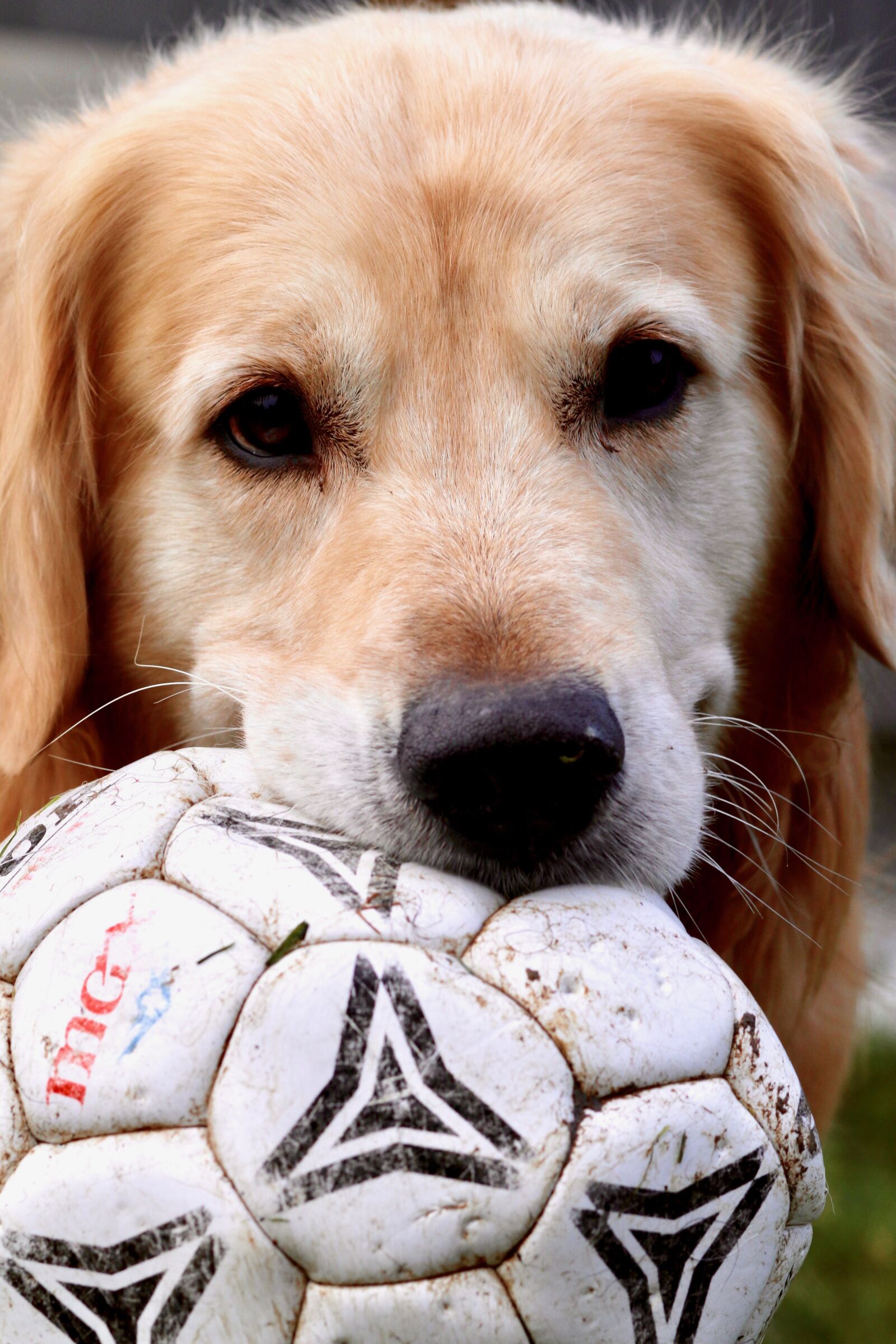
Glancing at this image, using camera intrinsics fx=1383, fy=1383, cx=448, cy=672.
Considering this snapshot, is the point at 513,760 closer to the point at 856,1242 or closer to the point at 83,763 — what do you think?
the point at 83,763

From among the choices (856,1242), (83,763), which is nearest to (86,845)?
(83,763)

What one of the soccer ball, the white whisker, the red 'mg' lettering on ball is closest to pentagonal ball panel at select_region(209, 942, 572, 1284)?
Result: the soccer ball

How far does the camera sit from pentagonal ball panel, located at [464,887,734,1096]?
1523 mm

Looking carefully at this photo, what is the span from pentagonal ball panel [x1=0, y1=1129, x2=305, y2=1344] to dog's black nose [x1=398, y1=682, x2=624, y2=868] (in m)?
0.57

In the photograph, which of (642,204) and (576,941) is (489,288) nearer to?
(642,204)

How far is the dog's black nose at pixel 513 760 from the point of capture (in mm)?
1762

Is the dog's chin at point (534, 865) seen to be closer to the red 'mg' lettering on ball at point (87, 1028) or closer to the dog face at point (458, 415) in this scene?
the dog face at point (458, 415)

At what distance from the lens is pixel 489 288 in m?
2.31

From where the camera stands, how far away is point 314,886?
1.61m

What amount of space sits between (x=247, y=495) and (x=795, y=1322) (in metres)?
2.98

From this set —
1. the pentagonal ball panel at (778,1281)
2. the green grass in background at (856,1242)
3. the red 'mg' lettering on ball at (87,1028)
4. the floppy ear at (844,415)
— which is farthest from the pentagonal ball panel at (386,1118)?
the green grass in background at (856,1242)

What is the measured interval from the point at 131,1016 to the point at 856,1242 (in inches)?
138

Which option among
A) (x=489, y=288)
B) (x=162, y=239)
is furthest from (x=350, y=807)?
(x=162, y=239)

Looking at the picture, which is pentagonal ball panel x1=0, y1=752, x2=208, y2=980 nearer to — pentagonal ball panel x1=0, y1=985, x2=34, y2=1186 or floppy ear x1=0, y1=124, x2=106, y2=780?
pentagonal ball panel x1=0, y1=985, x2=34, y2=1186
